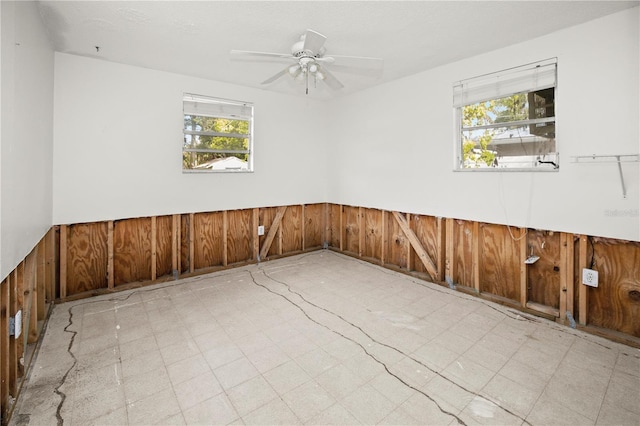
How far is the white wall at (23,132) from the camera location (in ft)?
5.61

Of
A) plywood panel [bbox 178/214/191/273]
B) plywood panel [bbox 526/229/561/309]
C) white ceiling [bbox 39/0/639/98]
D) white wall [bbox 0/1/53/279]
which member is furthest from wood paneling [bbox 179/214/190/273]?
plywood panel [bbox 526/229/561/309]

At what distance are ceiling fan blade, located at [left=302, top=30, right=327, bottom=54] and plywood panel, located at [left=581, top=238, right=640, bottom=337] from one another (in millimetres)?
3098

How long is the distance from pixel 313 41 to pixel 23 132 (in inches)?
88.6

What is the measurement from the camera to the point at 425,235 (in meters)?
4.30

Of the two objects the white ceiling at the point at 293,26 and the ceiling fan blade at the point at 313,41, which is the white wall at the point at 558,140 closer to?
the white ceiling at the point at 293,26

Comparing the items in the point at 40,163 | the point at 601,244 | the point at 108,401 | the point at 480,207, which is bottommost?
the point at 108,401

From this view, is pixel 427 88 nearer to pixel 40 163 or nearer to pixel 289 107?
pixel 289 107

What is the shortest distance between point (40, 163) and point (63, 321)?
155cm

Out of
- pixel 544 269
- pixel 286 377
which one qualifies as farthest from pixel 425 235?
pixel 286 377

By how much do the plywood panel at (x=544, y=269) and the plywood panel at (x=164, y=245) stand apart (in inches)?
175

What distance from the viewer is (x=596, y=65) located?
277cm

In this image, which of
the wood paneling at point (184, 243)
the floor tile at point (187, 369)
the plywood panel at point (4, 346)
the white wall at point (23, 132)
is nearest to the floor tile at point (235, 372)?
the floor tile at point (187, 369)

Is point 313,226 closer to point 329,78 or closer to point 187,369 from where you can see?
point 329,78

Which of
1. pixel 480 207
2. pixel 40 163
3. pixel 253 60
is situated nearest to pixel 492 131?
pixel 480 207
